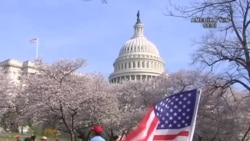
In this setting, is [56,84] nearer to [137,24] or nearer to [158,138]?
[158,138]

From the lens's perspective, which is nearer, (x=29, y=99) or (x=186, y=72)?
(x=29, y=99)

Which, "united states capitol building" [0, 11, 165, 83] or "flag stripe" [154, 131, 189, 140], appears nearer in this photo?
"flag stripe" [154, 131, 189, 140]

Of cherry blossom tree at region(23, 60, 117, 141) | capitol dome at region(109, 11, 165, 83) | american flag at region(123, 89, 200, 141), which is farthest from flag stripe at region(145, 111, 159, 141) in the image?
capitol dome at region(109, 11, 165, 83)

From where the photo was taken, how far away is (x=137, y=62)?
12300 cm

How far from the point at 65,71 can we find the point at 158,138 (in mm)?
35783

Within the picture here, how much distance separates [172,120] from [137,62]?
384 feet

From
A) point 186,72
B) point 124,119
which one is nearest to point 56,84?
point 124,119

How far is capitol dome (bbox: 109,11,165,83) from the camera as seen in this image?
388 feet

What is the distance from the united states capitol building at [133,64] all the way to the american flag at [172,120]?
10664 centimetres

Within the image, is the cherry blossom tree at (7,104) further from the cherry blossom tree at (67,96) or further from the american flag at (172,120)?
the american flag at (172,120)

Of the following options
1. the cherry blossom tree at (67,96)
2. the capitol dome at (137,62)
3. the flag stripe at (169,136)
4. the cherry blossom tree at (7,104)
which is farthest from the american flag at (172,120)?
the capitol dome at (137,62)

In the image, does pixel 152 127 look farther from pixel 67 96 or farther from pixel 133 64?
pixel 133 64

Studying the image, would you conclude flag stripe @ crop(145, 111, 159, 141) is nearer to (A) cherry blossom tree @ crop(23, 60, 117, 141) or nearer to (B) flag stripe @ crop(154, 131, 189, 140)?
(B) flag stripe @ crop(154, 131, 189, 140)

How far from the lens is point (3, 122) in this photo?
2261 inches
